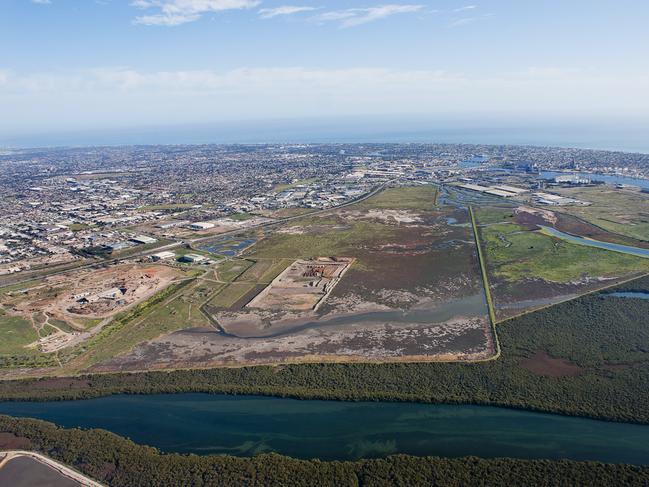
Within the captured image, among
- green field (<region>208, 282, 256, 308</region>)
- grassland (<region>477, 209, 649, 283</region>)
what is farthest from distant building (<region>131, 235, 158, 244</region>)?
grassland (<region>477, 209, 649, 283</region>)

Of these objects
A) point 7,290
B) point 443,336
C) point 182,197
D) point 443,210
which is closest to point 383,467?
point 443,336

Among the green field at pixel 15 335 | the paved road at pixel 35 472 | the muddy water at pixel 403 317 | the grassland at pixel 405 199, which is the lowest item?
the paved road at pixel 35 472

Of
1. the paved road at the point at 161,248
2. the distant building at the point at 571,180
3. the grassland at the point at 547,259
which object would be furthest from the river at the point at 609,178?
the paved road at the point at 161,248

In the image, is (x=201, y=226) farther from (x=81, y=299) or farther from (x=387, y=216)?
(x=387, y=216)

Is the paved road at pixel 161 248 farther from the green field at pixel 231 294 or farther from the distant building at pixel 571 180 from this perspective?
the distant building at pixel 571 180

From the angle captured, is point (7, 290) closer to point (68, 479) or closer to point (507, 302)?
point (68, 479)

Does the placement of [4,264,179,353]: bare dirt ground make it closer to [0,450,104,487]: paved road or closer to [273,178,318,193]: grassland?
[0,450,104,487]: paved road

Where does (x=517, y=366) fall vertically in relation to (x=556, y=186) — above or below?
below
